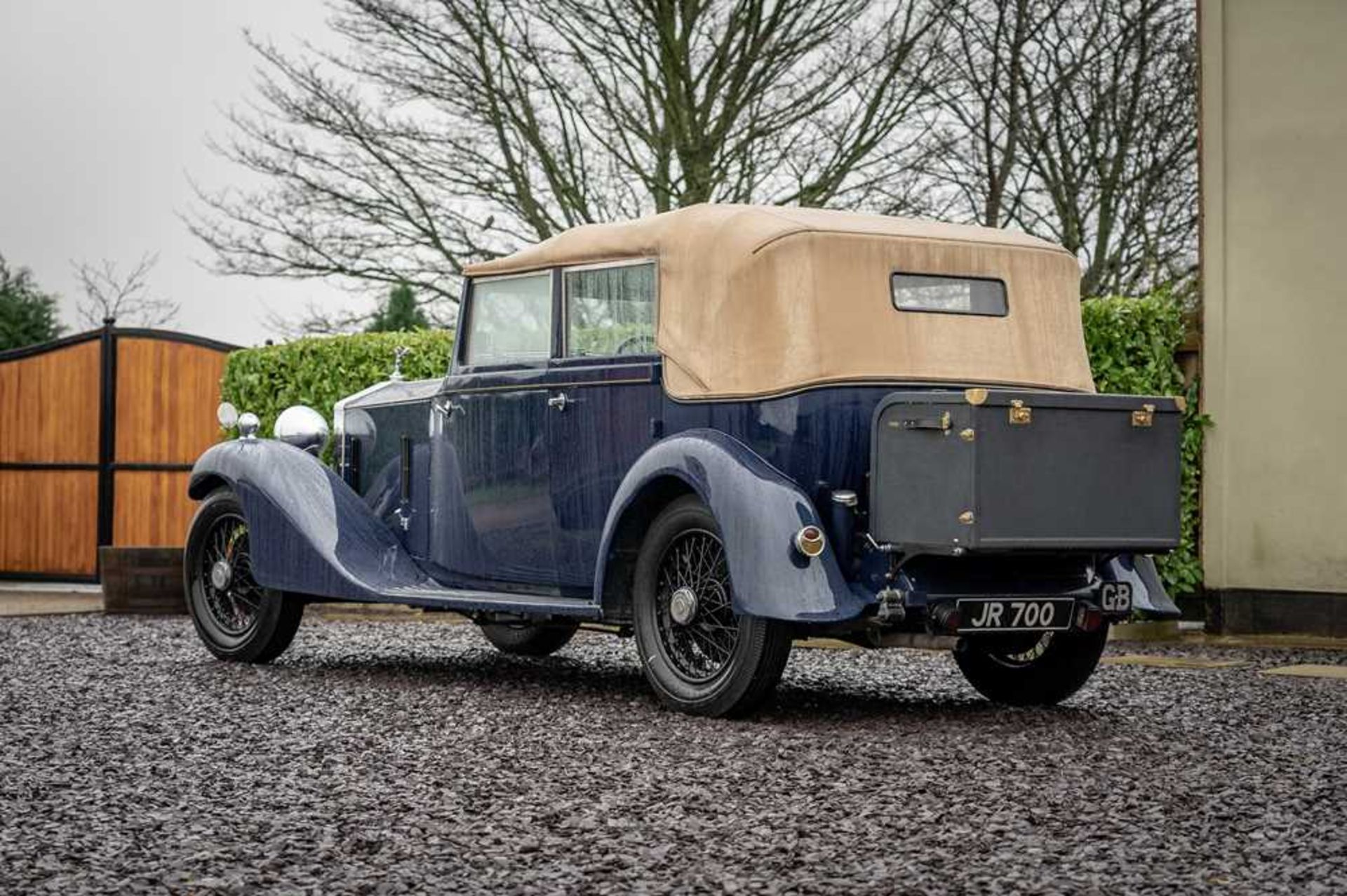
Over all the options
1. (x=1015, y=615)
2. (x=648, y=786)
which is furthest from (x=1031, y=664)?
(x=648, y=786)

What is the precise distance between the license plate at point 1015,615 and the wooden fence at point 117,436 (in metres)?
10.5

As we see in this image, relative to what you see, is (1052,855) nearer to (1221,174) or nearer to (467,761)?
(467,761)

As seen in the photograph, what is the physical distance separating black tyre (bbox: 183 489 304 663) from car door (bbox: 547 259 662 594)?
1.80 metres

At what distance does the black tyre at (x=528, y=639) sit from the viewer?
935 cm

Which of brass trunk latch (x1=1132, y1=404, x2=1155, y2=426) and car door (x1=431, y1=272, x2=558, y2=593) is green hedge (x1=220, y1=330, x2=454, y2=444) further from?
brass trunk latch (x1=1132, y1=404, x2=1155, y2=426)

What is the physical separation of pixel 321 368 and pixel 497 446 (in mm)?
6124

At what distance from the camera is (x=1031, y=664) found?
7.39 m

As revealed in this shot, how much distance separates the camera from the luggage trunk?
607cm

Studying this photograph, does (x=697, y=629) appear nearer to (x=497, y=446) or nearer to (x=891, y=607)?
(x=891, y=607)

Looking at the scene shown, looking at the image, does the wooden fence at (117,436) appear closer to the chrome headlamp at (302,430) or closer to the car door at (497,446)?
the chrome headlamp at (302,430)

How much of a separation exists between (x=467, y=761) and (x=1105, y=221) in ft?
51.9

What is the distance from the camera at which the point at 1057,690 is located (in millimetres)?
7262

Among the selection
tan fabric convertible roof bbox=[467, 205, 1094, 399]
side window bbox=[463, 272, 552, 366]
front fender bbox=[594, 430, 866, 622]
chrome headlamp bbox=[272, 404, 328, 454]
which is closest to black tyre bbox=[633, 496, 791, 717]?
front fender bbox=[594, 430, 866, 622]

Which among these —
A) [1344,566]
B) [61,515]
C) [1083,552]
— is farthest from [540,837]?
[61,515]
